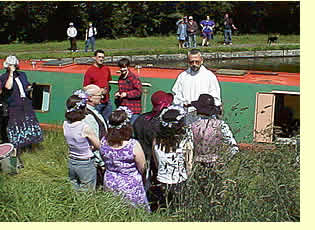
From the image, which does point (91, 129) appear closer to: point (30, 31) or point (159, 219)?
point (159, 219)

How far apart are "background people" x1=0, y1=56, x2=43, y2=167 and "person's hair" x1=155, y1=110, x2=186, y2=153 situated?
105 inches

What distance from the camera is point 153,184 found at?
13.8 ft

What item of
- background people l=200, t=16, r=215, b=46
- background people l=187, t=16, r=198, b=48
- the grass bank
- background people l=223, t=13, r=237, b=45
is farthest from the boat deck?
background people l=223, t=13, r=237, b=45

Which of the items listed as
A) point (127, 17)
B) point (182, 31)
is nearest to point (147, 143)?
point (182, 31)

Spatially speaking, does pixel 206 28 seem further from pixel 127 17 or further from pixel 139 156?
pixel 139 156

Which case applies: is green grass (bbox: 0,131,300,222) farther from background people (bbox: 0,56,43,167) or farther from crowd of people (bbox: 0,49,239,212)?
background people (bbox: 0,56,43,167)

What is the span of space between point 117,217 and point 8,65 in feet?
9.44

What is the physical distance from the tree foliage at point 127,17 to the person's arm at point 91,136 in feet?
77.6

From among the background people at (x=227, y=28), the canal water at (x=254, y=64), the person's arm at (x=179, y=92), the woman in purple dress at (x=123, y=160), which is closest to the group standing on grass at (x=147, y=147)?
the woman in purple dress at (x=123, y=160)

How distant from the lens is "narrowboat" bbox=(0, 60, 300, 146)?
645 cm

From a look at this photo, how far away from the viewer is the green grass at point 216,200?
363 cm

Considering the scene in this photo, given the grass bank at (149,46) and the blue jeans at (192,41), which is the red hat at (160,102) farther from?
the blue jeans at (192,41)

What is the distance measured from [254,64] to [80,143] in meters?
13.5

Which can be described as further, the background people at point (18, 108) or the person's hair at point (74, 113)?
the background people at point (18, 108)
